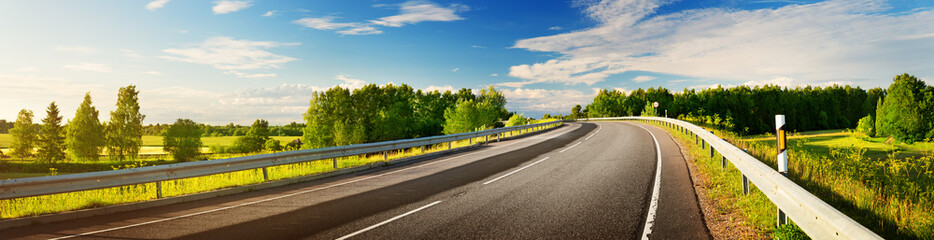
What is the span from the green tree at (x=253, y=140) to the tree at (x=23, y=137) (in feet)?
107

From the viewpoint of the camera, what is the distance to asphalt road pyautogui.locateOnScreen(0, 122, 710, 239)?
5219 millimetres

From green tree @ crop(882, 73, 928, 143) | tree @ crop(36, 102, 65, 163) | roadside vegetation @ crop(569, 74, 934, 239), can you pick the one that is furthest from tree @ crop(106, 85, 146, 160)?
green tree @ crop(882, 73, 928, 143)

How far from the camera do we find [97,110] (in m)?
69.9

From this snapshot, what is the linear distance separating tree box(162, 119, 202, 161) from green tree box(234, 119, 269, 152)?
31.2 feet

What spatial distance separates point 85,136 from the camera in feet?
219

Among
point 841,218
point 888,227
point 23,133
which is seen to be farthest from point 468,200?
point 23,133

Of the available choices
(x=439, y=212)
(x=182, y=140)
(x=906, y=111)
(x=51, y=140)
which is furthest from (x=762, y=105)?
(x=51, y=140)

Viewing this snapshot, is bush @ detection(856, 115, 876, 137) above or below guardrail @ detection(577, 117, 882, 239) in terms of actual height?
below

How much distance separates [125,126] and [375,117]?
1601 inches

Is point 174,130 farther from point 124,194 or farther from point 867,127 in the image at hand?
point 867,127

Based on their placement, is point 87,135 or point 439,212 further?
point 87,135

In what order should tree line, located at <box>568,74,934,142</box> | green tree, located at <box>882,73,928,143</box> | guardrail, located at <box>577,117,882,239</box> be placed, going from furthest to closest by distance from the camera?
tree line, located at <box>568,74,934,142</box> → green tree, located at <box>882,73,928,143</box> → guardrail, located at <box>577,117,882,239</box>

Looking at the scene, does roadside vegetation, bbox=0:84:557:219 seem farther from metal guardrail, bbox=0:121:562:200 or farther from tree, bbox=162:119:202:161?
metal guardrail, bbox=0:121:562:200

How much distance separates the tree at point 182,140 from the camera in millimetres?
73250
